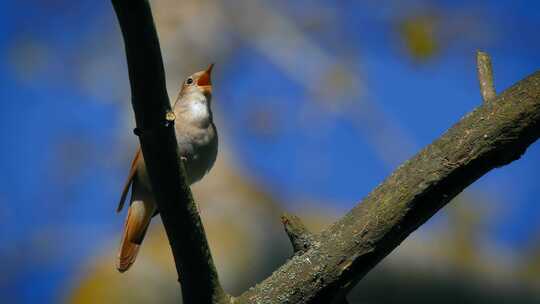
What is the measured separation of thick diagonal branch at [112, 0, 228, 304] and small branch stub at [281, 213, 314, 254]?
0.36 m

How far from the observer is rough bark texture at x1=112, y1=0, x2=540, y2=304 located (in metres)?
2.95

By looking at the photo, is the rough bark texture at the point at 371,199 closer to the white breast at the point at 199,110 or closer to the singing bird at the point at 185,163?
the singing bird at the point at 185,163

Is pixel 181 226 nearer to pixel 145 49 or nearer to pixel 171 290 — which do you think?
pixel 145 49

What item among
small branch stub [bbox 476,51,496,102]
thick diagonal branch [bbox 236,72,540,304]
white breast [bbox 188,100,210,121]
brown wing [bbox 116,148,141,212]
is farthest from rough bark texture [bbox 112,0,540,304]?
white breast [bbox 188,100,210,121]

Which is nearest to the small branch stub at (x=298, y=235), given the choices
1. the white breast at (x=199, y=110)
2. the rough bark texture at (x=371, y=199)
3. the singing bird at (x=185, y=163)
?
the rough bark texture at (x=371, y=199)

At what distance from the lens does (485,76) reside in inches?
131

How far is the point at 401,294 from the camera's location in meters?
4.96

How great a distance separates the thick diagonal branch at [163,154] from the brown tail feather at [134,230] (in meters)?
1.46

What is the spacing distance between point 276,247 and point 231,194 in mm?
808

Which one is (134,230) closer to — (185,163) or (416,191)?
(185,163)

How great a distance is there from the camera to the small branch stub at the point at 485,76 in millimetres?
3215

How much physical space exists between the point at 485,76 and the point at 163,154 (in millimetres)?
1426

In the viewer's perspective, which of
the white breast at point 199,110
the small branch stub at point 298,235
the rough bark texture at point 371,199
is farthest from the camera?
the white breast at point 199,110

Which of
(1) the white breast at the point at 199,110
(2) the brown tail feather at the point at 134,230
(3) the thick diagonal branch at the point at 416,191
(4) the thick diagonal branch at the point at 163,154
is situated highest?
(1) the white breast at the point at 199,110
